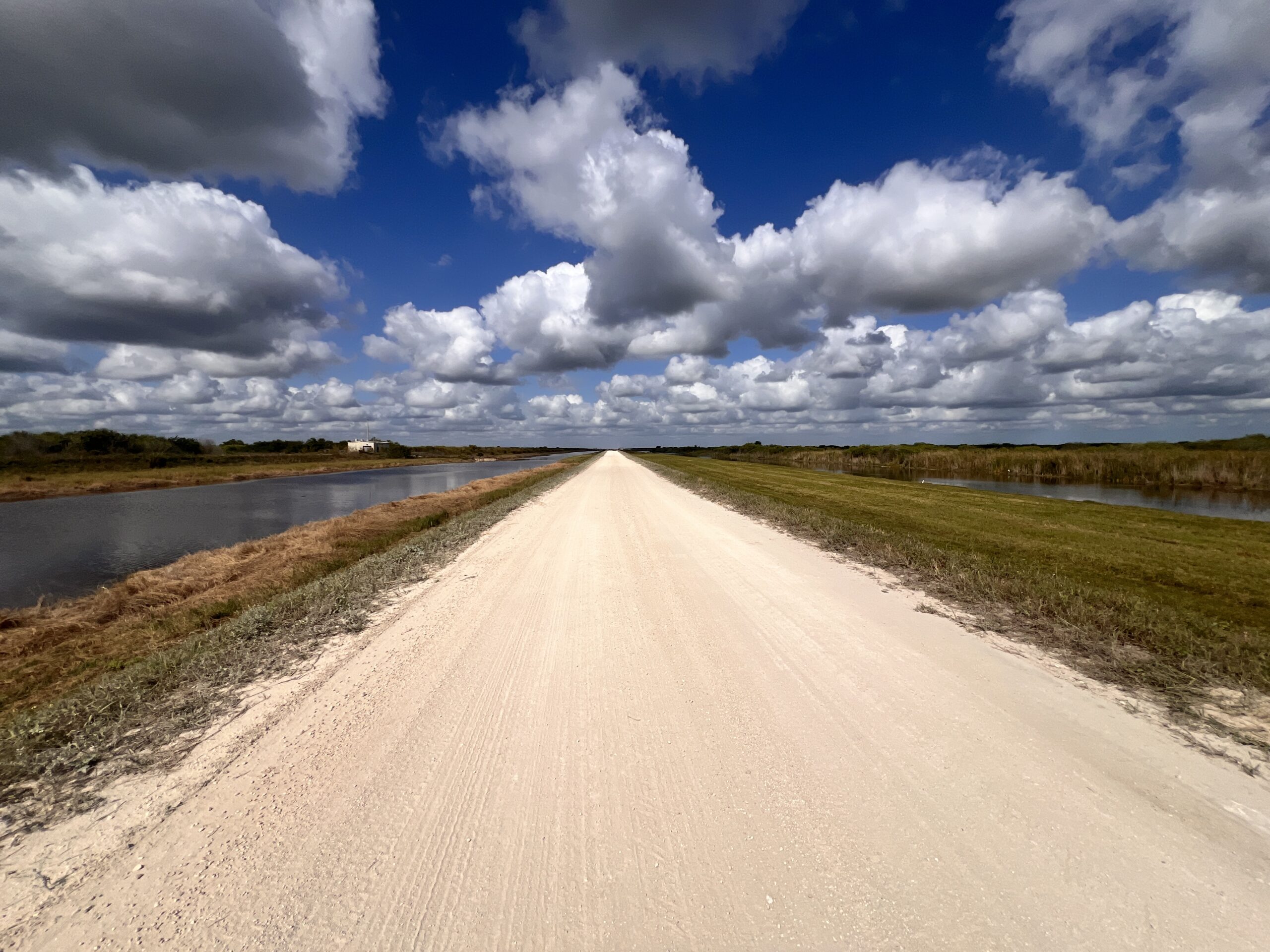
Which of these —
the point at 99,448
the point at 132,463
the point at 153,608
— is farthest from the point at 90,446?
the point at 153,608

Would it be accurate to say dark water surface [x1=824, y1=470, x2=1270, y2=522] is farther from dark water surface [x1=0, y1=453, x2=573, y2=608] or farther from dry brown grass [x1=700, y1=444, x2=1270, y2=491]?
dark water surface [x1=0, y1=453, x2=573, y2=608]

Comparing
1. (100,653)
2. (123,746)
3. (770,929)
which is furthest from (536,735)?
(100,653)

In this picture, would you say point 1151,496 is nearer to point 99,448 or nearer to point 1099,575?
point 1099,575

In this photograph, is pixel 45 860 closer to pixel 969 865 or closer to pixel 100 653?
pixel 969 865

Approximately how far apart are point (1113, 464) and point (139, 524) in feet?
217

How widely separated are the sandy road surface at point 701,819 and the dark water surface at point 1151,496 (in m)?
22.4

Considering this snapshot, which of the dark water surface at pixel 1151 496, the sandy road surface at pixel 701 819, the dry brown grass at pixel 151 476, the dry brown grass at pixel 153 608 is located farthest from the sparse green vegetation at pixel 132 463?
the dark water surface at pixel 1151 496

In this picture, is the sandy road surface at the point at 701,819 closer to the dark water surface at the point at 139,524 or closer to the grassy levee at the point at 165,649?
the grassy levee at the point at 165,649

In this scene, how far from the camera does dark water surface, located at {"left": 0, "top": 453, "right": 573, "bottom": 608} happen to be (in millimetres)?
15117

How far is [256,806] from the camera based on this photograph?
3.19 m

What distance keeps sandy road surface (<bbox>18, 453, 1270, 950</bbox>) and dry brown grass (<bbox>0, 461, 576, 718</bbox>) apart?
4.10 meters

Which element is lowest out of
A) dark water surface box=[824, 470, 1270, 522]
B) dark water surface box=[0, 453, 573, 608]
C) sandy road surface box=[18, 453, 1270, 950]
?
dark water surface box=[824, 470, 1270, 522]

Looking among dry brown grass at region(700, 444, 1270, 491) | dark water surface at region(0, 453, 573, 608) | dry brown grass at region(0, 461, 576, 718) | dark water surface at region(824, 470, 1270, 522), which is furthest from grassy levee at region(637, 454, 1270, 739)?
dry brown grass at region(700, 444, 1270, 491)

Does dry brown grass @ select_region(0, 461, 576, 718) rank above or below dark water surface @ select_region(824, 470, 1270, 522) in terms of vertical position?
above
